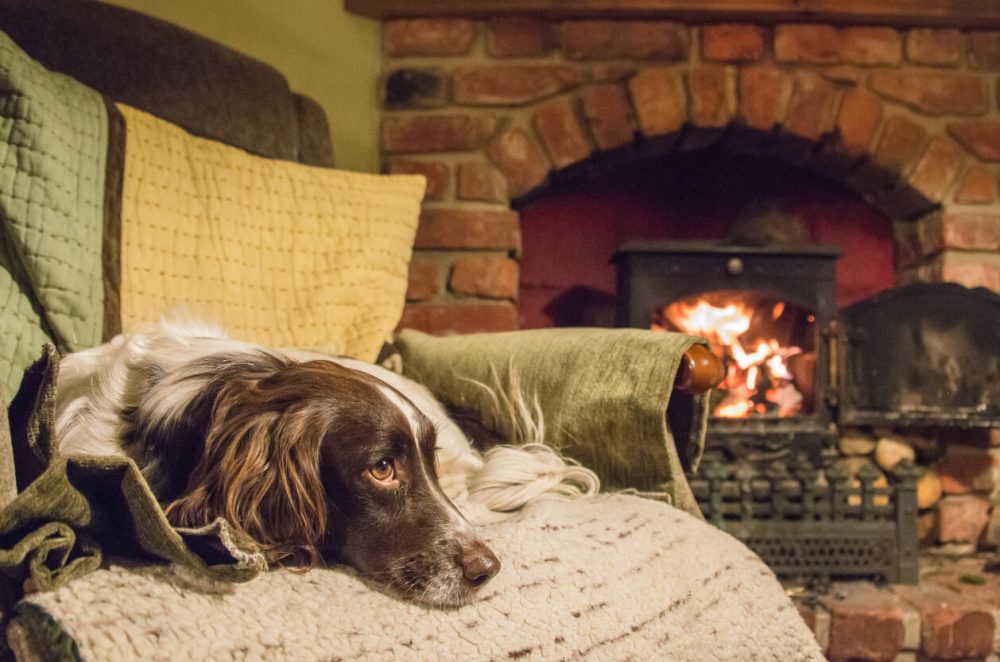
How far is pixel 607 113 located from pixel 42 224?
Answer: 1.49m

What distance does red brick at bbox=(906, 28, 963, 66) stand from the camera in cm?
209

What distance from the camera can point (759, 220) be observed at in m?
2.03

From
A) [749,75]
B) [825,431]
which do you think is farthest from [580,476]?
[749,75]

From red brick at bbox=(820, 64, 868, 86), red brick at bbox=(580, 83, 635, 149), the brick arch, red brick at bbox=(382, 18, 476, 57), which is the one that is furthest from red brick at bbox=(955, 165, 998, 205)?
red brick at bbox=(382, 18, 476, 57)

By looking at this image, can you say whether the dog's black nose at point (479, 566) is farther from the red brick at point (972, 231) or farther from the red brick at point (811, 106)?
the red brick at point (972, 231)

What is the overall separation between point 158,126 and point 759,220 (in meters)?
1.43

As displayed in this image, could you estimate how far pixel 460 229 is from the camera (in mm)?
2049

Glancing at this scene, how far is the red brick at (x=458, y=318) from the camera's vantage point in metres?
2.06

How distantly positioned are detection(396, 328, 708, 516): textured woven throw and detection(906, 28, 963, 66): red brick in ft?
5.05

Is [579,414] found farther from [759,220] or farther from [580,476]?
[759,220]

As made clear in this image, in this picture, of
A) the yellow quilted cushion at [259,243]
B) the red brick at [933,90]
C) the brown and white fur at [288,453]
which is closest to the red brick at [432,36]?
the yellow quilted cushion at [259,243]

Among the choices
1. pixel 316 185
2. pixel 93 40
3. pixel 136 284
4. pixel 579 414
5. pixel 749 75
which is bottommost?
pixel 579 414

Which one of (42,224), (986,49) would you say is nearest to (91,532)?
(42,224)

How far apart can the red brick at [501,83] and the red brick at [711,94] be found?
1.09 feet
